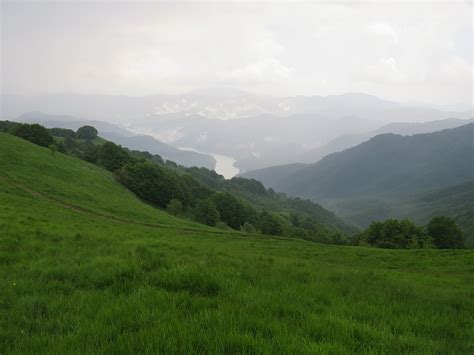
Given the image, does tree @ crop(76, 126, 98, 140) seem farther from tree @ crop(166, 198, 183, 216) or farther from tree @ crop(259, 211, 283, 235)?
tree @ crop(259, 211, 283, 235)

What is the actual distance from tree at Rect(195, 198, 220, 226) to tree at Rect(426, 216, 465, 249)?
5874 centimetres

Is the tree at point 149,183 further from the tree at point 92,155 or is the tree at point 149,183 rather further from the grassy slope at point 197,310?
the grassy slope at point 197,310

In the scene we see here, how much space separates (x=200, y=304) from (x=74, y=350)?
237 cm

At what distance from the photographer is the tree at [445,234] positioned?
82.8 meters

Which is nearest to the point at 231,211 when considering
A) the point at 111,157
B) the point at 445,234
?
the point at 111,157

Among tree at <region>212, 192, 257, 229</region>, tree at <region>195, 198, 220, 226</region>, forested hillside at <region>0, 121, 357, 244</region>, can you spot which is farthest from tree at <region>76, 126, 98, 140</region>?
tree at <region>195, 198, 220, 226</region>

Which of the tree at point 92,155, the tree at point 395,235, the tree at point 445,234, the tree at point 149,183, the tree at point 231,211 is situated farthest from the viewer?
the tree at point 92,155

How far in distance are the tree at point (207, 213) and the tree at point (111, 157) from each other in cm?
3205

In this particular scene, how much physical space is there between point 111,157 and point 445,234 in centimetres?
10293

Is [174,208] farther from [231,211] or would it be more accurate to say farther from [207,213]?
[231,211]

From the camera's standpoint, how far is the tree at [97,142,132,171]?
10375cm

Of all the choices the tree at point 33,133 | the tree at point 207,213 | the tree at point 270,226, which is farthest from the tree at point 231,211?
the tree at point 33,133

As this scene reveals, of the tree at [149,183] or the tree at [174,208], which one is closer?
the tree at [174,208]

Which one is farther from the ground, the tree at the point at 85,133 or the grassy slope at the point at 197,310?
the tree at the point at 85,133
